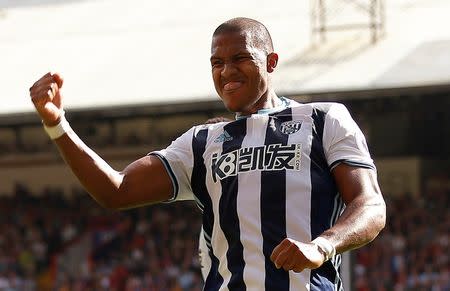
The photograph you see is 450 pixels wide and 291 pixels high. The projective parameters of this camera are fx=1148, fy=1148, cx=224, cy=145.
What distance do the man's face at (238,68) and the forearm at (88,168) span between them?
0.47 metres

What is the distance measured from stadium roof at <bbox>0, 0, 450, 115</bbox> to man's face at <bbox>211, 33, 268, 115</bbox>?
12156mm

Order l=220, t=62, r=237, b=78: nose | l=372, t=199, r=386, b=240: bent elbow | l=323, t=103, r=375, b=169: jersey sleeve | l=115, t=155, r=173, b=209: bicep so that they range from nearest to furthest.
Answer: l=372, t=199, r=386, b=240: bent elbow < l=323, t=103, r=375, b=169: jersey sleeve < l=220, t=62, r=237, b=78: nose < l=115, t=155, r=173, b=209: bicep

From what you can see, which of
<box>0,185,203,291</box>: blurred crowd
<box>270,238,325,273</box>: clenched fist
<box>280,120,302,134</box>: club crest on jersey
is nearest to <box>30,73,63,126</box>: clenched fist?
<box>280,120,302,134</box>: club crest on jersey

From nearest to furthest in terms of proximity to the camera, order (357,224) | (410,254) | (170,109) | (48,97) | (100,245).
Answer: (357,224)
(48,97)
(410,254)
(170,109)
(100,245)

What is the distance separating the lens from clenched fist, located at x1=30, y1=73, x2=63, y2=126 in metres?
3.68

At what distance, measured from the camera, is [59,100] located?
3.74 m

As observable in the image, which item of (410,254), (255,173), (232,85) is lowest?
(410,254)

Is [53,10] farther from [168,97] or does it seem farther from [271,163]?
[271,163]

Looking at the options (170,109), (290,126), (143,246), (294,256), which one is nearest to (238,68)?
(290,126)

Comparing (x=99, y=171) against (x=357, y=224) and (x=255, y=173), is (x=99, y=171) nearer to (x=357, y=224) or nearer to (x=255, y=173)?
(x=255, y=173)

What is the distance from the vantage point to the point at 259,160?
375cm

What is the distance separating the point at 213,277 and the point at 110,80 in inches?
571

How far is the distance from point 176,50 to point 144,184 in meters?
14.9

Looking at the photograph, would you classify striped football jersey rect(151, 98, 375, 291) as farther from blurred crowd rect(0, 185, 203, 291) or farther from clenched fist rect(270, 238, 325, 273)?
blurred crowd rect(0, 185, 203, 291)
